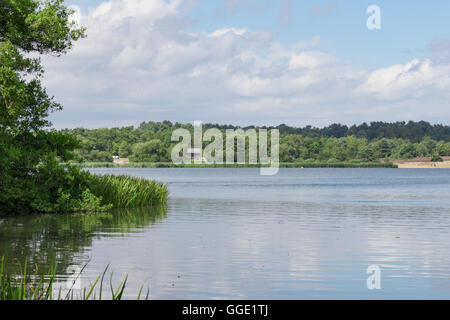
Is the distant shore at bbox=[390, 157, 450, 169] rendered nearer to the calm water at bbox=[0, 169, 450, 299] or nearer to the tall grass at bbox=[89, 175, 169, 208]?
the tall grass at bbox=[89, 175, 169, 208]

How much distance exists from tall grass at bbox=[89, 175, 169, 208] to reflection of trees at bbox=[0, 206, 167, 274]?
81cm

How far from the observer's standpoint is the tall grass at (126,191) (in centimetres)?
2709

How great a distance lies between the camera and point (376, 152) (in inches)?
6245

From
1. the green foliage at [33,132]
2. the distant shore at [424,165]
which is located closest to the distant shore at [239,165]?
the distant shore at [424,165]

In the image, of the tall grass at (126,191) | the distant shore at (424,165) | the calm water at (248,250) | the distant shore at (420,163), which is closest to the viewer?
the calm water at (248,250)

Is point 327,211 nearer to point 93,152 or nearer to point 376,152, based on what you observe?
point 93,152

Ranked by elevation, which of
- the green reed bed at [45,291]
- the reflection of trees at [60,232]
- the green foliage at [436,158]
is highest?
the green foliage at [436,158]

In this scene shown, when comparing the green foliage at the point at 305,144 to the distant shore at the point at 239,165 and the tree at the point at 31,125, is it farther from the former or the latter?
the tree at the point at 31,125

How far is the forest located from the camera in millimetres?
141625

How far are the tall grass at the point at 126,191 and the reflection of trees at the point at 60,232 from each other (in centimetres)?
81

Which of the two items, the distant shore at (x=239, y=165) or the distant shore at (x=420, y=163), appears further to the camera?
the distant shore at (x=420, y=163)

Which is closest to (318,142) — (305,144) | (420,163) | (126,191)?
(305,144)

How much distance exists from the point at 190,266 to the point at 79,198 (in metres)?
13.6

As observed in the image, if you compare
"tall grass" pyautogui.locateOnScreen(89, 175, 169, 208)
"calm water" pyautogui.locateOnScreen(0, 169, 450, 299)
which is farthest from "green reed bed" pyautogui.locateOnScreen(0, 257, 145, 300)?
"tall grass" pyautogui.locateOnScreen(89, 175, 169, 208)
